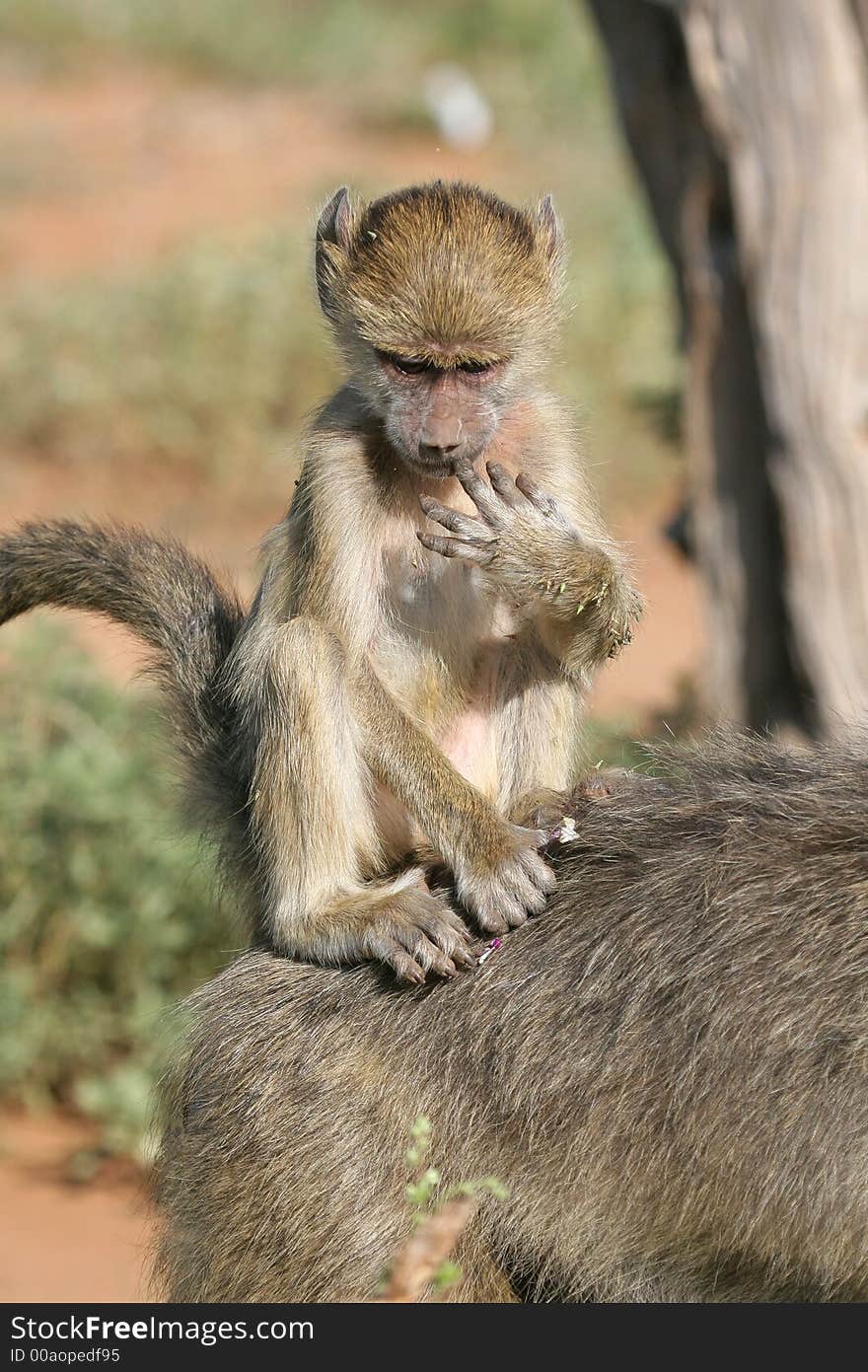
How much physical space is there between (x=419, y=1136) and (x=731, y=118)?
187 inches

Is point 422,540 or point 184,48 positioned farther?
point 184,48

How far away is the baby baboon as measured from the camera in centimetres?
363

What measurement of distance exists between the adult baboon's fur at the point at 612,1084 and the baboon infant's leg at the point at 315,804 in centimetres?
12

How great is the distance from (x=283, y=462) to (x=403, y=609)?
548cm

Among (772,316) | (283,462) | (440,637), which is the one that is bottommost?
(440,637)

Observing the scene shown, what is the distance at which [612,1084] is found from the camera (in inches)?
127

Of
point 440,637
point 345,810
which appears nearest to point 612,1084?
point 345,810

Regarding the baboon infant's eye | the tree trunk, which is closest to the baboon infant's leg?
the baboon infant's eye

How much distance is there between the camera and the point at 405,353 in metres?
3.79

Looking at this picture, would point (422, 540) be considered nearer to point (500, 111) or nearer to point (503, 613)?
point (503, 613)

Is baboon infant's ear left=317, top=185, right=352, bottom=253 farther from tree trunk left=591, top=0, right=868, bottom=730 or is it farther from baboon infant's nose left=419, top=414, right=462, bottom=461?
tree trunk left=591, top=0, right=868, bottom=730

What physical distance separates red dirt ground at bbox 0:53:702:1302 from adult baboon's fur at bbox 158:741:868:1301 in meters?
1.05

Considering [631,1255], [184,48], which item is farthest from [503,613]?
[184,48]

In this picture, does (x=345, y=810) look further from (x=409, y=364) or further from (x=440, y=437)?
(x=409, y=364)
